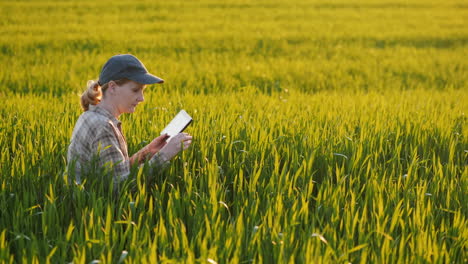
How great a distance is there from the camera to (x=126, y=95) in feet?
9.39

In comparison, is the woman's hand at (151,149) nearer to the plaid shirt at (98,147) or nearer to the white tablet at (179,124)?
the white tablet at (179,124)

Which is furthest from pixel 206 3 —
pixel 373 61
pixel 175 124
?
pixel 175 124

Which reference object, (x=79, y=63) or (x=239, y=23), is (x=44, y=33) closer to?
(x=79, y=63)

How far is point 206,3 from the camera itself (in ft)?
71.1

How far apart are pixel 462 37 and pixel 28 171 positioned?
14.3 m

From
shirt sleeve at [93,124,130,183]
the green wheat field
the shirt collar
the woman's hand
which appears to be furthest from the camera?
the woman's hand

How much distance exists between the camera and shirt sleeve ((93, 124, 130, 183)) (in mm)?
2672

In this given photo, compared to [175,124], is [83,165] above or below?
below

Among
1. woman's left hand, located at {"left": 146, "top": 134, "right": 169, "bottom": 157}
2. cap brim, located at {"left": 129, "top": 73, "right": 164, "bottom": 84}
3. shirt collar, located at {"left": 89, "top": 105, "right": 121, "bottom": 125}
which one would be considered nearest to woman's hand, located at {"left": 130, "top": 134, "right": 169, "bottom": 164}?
woman's left hand, located at {"left": 146, "top": 134, "right": 169, "bottom": 157}

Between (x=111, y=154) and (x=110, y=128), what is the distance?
143mm

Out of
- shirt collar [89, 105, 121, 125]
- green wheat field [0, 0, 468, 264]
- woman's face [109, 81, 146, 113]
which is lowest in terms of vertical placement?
green wheat field [0, 0, 468, 264]

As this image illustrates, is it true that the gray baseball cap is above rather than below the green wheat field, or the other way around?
above

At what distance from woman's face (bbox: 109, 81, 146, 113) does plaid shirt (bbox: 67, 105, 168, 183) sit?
0.08 metres

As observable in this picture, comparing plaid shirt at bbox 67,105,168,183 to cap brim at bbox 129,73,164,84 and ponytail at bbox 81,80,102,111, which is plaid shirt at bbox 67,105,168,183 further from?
cap brim at bbox 129,73,164,84
